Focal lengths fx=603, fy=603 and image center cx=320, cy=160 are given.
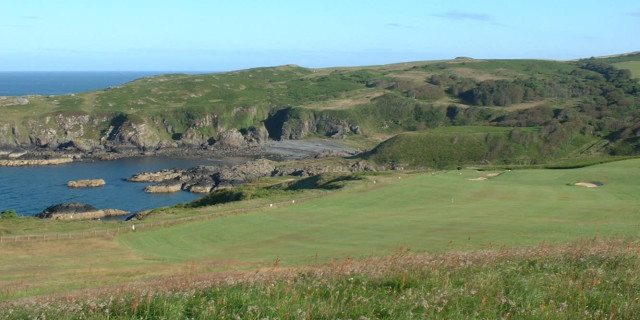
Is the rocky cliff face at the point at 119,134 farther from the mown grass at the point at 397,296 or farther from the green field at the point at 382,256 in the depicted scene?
the mown grass at the point at 397,296

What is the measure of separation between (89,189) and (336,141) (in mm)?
73129

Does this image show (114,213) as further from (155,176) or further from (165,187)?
(155,176)

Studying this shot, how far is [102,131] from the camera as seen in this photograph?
144875 mm

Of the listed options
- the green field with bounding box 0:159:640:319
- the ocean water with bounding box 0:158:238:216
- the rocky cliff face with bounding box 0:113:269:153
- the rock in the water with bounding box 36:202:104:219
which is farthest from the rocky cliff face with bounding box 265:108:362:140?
the green field with bounding box 0:159:640:319

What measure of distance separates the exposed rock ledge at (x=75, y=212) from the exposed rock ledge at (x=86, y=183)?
2200 cm

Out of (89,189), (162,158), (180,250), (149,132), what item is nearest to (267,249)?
(180,250)

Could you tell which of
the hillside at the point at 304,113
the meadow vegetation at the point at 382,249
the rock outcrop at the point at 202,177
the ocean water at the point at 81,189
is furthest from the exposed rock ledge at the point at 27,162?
the meadow vegetation at the point at 382,249

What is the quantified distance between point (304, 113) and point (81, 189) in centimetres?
8381

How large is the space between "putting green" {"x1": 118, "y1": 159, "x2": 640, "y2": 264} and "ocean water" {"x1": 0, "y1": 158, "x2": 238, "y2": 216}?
4326 cm

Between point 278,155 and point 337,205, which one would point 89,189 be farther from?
point 337,205

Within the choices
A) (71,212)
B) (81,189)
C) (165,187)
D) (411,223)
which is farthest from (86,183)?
(411,223)

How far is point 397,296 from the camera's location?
29.1ft

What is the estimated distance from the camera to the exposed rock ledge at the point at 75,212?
67000mm

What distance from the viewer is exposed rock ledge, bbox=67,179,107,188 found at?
92375 mm
